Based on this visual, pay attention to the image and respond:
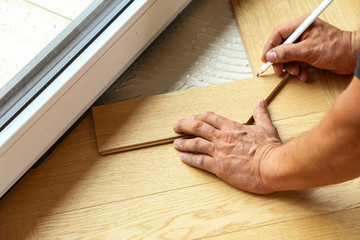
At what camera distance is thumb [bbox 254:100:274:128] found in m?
1.18

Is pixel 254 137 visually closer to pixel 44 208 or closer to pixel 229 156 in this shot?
pixel 229 156

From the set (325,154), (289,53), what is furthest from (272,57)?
(325,154)

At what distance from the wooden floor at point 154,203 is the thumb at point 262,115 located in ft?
0.17

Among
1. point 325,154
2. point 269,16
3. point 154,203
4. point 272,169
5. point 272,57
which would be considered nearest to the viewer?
point 325,154

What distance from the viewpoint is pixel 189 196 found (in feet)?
3.75

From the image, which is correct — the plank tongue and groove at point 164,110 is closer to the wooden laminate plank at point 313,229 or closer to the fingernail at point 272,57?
the fingernail at point 272,57

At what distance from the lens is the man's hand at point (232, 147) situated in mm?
1095

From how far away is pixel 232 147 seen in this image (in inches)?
44.1

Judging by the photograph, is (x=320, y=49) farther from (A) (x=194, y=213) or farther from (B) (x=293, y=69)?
(A) (x=194, y=213)

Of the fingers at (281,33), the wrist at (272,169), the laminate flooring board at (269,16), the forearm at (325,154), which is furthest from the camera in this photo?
the laminate flooring board at (269,16)

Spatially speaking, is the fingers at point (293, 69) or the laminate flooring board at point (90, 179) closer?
the laminate flooring board at point (90, 179)

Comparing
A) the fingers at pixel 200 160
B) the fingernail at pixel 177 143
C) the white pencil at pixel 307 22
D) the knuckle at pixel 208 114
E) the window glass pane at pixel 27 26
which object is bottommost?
the fingers at pixel 200 160

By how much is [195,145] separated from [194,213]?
18cm

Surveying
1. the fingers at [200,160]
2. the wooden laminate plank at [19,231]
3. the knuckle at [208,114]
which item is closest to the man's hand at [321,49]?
the knuckle at [208,114]
